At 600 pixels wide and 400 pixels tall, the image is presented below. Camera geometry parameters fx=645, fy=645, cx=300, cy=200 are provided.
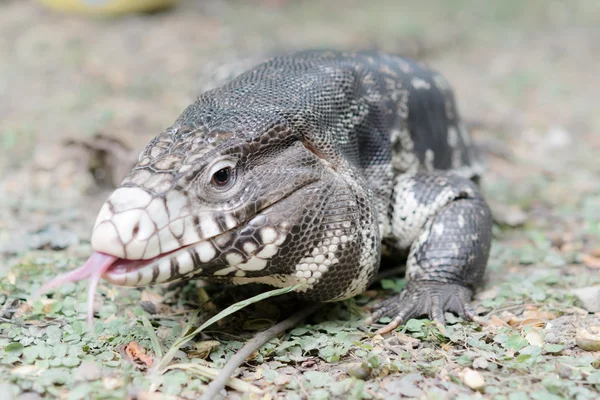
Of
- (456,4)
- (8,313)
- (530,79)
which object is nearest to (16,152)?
(8,313)

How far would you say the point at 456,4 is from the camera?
14.6 meters

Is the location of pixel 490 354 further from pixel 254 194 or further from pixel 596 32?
pixel 596 32

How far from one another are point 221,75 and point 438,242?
3142mm

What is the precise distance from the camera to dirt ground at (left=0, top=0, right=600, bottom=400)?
10.5 feet

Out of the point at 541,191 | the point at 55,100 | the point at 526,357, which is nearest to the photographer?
the point at 526,357

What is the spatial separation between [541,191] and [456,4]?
9272 millimetres

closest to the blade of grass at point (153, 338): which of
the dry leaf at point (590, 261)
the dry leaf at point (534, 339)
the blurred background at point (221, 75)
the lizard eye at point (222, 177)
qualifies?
the lizard eye at point (222, 177)

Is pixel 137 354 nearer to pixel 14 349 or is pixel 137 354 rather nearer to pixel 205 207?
pixel 14 349

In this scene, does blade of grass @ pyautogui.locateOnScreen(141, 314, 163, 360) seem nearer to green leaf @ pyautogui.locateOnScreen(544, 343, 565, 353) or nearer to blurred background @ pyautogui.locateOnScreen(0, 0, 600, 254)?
blurred background @ pyautogui.locateOnScreen(0, 0, 600, 254)

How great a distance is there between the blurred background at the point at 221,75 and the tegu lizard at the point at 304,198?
1661mm

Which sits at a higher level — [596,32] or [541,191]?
[596,32]

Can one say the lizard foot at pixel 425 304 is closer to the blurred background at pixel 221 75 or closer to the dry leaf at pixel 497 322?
the dry leaf at pixel 497 322

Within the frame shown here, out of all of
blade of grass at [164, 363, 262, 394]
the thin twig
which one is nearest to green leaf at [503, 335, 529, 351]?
the thin twig

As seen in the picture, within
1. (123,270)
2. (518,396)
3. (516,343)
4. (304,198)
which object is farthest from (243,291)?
(518,396)
